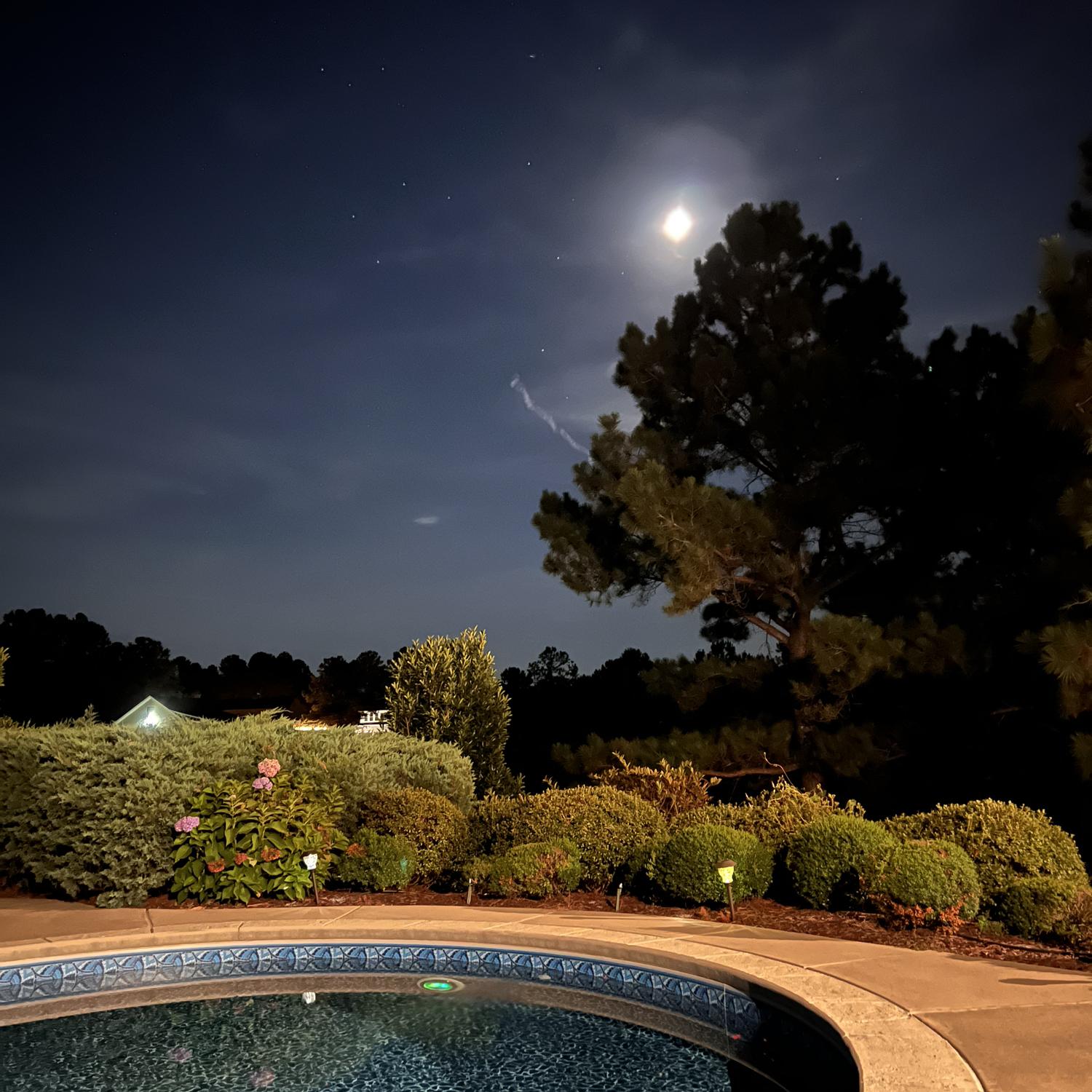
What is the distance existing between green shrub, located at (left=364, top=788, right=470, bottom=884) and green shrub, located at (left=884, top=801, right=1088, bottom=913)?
4027mm

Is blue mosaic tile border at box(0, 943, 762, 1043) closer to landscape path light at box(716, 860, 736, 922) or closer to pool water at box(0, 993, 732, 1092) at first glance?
pool water at box(0, 993, 732, 1092)

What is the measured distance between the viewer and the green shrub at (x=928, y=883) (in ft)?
21.0

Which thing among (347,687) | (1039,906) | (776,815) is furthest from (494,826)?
(347,687)

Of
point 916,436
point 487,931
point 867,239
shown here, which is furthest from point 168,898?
point 867,239

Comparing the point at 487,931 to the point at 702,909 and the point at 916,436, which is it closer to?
the point at 702,909

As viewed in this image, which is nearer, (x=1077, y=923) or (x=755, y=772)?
(x=1077, y=923)

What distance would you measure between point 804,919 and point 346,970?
3407 mm

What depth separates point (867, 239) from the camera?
16.7 metres

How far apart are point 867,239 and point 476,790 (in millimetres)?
11941

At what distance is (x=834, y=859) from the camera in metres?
7.10

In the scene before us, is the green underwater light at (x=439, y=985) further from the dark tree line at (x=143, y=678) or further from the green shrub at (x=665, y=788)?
the dark tree line at (x=143, y=678)

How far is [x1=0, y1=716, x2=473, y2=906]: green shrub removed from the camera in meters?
8.33

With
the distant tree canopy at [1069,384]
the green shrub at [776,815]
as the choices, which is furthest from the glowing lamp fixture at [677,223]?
the green shrub at [776,815]

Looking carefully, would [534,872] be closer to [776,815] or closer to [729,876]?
[729,876]
